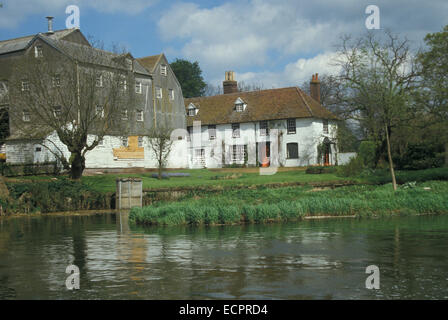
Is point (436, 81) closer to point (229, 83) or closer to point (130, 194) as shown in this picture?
point (130, 194)

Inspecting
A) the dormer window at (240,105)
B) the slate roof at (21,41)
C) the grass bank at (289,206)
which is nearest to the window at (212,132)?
the dormer window at (240,105)

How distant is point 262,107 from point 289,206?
116 ft

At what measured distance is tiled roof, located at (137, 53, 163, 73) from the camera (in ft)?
188

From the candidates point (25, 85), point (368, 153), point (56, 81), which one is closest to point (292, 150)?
point (368, 153)

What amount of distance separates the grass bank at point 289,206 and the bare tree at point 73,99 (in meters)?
12.8

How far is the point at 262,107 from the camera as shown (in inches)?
2343

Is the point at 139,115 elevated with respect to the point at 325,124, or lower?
elevated

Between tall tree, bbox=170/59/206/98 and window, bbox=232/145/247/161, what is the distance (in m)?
30.3

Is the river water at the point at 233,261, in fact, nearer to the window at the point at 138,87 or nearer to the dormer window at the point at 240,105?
the window at the point at 138,87

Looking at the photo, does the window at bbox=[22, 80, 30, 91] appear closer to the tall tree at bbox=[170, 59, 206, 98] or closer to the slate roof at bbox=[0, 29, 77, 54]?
the slate roof at bbox=[0, 29, 77, 54]

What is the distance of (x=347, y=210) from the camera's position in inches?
1024

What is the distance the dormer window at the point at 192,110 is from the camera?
2518 inches

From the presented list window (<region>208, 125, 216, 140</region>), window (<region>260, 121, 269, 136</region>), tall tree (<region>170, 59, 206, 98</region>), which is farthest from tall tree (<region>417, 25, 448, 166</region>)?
tall tree (<region>170, 59, 206, 98</region>)
